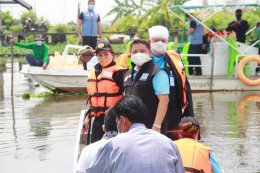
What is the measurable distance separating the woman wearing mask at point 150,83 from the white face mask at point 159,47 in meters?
0.10

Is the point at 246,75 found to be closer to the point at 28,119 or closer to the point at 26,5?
the point at 28,119

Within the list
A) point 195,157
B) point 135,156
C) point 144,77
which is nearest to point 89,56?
point 144,77

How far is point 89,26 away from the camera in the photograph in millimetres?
16922

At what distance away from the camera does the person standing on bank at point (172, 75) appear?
675 centimetres

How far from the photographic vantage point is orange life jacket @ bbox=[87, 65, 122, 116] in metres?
7.40

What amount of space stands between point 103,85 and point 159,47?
920 mm

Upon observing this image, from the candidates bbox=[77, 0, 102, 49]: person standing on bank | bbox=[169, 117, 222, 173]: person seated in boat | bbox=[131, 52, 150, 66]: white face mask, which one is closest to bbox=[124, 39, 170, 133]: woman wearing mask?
bbox=[131, 52, 150, 66]: white face mask

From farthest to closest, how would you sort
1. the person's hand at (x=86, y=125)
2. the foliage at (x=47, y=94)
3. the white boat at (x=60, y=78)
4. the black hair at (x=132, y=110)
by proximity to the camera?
the foliage at (x=47, y=94), the white boat at (x=60, y=78), the person's hand at (x=86, y=125), the black hair at (x=132, y=110)

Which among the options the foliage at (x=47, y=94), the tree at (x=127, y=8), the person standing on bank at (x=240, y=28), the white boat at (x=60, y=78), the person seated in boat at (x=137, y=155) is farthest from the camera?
the tree at (x=127, y=8)

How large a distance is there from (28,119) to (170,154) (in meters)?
9.25

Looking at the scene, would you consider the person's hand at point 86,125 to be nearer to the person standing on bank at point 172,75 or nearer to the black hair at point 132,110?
the person standing on bank at point 172,75

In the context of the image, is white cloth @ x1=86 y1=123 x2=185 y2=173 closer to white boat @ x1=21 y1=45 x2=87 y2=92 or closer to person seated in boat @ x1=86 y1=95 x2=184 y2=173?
person seated in boat @ x1=86 y1=95 x2=184 y2=173

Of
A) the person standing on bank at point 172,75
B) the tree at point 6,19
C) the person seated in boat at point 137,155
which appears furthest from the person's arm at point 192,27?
the tree at point 6,19

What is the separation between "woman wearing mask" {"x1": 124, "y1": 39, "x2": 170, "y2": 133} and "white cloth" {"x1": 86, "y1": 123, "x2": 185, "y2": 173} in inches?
79.8
